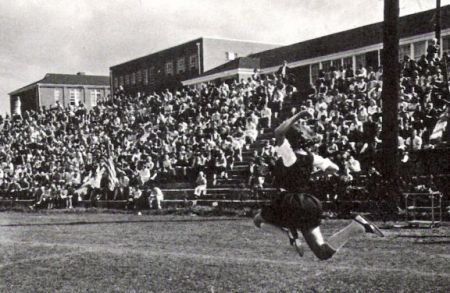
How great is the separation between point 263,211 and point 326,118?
13875 mm

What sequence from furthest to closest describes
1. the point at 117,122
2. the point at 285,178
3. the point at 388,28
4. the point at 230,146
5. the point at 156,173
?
the point at 117,122 < the point at 156,173 < the point at 230,146 < the point at 388,28 < the point at 285,178

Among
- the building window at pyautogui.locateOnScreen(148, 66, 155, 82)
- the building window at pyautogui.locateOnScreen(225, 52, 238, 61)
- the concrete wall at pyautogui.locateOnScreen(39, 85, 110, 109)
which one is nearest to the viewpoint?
the building window at pyautogui.locateOnScreen(225, 52, 238, 61)

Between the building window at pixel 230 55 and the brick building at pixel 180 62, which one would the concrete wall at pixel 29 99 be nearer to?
the brick building at pixel 180 62

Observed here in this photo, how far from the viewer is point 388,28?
383 inches

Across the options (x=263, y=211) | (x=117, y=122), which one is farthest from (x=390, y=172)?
(x=117, y=122)

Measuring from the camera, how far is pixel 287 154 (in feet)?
17.0

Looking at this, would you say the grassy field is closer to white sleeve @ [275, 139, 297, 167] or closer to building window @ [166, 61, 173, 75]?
white sleeve @ [275, 139, 297, 167]

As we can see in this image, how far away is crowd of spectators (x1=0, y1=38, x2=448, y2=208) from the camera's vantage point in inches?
675

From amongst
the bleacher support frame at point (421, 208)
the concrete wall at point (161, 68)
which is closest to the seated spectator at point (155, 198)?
the bleacher support frame at point (421, 208)

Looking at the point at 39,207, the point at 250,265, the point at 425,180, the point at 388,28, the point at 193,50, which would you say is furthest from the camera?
the point at 193,50

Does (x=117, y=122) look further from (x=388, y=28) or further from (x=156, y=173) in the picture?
(x=388, y=28)

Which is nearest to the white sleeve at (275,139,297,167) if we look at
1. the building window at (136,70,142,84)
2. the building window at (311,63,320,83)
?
the building window at (311,63,320,83)

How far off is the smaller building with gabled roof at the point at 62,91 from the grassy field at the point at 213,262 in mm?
55794

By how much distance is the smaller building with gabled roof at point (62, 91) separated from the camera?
69.9 meters
